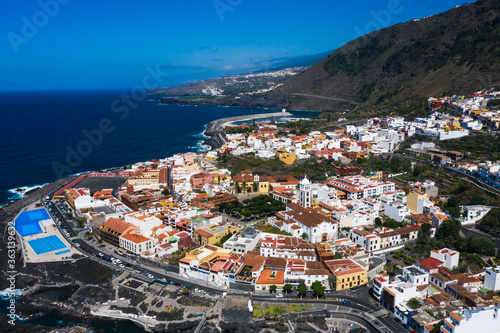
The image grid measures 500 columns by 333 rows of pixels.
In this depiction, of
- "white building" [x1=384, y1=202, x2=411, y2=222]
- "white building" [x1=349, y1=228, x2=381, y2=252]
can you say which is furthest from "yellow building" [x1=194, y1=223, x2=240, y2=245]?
"white building" [x1=384, y1=202, x2=411, y2=222]

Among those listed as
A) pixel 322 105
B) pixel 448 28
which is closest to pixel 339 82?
pixel 322 105

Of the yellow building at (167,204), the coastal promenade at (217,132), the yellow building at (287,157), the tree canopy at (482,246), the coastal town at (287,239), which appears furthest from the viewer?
the coastal promenade at (217,132)

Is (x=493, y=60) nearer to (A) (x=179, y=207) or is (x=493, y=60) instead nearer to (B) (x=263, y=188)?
(B) (x=263, y=188)

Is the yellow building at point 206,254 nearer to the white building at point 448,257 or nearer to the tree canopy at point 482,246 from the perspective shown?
the white building at point 448,257

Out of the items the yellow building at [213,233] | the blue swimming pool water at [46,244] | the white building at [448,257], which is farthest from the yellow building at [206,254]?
the white building at [448,257]

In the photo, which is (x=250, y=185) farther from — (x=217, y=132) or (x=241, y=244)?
(x=217, y=132)

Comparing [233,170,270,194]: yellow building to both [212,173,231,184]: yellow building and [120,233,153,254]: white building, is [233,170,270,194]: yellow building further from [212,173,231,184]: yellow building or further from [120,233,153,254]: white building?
[120,233,153,254]: white building

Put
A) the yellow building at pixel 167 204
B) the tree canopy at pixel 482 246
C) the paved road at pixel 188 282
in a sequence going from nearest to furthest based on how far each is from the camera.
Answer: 1. the paved road at pixel 188 282
2. the tree canopy at pixel 482 246
3. the yellow building at pixel 167 204
